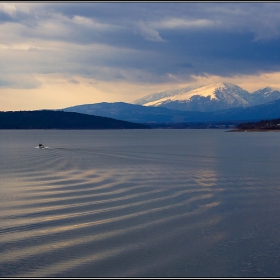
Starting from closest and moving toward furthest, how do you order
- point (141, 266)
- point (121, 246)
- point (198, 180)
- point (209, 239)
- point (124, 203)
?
1. point (141, 266)
2. point (121, 246)
3. point (209, 239)
4. point (124, 203)
5. point (198, 180)

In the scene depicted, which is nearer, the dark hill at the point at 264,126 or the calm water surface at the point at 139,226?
the calm water surface at the point at 139,226

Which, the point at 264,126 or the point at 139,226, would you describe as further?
the point at 264,126

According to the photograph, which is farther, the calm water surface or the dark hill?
the dark hill

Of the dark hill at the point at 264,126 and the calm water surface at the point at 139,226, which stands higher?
the dark hill at the point at 264,126

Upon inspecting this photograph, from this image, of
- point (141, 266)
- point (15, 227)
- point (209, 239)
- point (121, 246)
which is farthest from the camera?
point (15, 227)

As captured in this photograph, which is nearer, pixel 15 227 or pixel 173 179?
pixel 15 227

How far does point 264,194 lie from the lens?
25406mm

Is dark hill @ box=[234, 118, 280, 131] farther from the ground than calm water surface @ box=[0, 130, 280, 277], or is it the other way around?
dark hill @ box=[234, 118, 280, 131]

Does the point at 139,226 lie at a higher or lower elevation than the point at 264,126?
lower

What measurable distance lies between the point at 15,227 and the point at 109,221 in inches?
141

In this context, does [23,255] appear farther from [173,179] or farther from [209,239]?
[173,179]

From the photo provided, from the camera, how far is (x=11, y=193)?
2520 centimetres

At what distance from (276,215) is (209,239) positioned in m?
4.95

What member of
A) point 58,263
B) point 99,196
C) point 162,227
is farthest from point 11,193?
point 58,263
